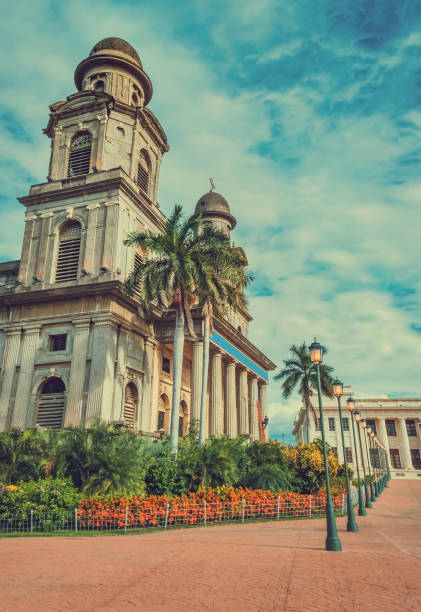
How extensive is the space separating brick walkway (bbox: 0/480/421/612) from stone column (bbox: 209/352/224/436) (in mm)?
18382

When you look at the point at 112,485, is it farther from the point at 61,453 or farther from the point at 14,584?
the point at 14,584

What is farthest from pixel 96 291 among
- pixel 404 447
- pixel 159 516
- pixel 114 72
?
pixel 404 447

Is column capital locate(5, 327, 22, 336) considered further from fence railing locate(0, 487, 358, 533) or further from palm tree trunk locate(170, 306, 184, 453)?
fence railing locate(0, 487, 358, 533)

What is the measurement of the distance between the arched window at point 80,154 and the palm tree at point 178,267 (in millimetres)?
11425

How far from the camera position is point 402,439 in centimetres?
7650

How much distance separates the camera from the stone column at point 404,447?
75125 mm

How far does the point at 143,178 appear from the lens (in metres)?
38.0

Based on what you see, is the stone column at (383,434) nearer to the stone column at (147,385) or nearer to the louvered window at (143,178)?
the stone column at (147,385)

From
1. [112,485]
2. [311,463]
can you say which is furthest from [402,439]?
[112,485]

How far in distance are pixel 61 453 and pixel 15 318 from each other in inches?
532

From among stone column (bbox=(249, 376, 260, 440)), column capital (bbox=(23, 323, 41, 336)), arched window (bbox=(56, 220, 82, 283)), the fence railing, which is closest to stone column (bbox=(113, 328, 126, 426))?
column capital (bbox=(23, 323, 41, 336))

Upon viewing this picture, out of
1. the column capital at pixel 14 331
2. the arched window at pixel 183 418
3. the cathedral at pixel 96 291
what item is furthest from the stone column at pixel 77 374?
the arched window at pixel 183 418

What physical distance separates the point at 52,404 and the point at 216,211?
3142cm

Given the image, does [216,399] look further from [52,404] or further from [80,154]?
[80,154]
